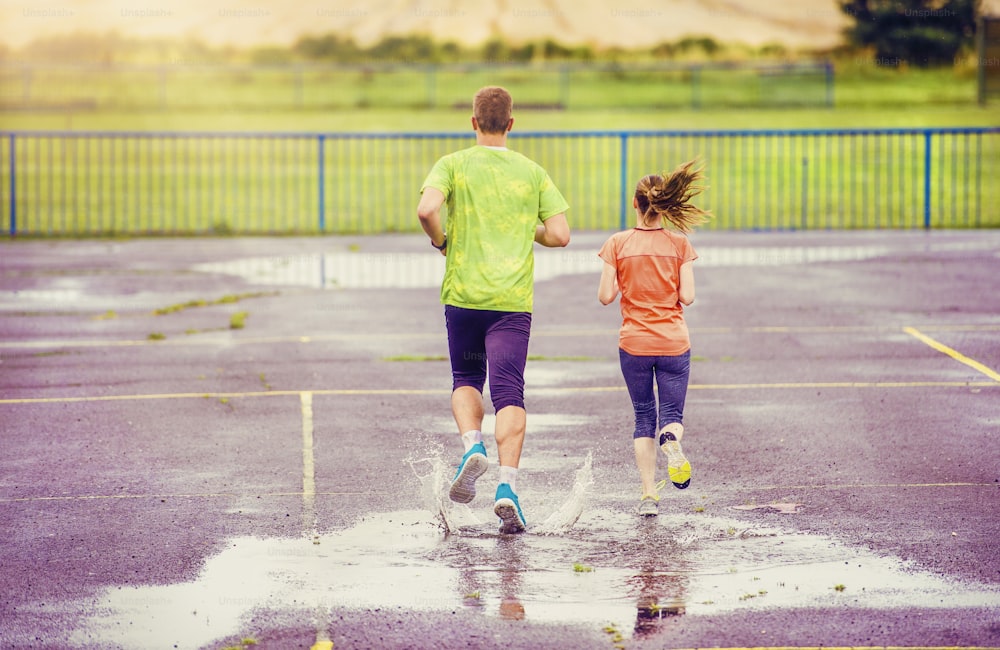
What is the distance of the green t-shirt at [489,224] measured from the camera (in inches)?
305

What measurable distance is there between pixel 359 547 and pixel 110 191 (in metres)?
22.8

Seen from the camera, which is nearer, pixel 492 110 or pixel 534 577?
pixel 534 577

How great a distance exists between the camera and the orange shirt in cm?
801

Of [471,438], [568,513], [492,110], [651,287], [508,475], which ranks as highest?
[492,110]

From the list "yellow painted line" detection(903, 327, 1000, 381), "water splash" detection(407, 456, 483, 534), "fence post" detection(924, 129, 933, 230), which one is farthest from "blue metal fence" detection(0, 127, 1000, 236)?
"water splash" detection(407, 456, 483, 534)

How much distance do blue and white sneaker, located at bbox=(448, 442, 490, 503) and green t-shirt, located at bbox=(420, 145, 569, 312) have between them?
75 cm

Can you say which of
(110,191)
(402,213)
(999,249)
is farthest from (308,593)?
(110,191)

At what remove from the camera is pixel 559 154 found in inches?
1340

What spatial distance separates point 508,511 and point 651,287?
140cm

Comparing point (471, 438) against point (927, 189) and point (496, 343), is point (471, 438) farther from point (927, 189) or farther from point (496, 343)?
point (927, 189)

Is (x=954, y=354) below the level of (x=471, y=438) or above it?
below

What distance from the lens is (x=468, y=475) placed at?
7488 millimetres

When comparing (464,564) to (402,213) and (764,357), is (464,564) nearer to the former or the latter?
(764,357)

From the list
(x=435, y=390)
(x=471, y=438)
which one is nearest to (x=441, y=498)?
(x=471, y=438)
